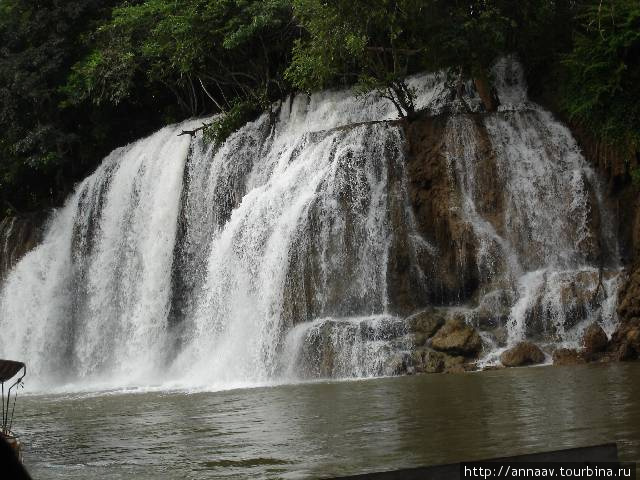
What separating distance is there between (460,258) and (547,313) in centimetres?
214

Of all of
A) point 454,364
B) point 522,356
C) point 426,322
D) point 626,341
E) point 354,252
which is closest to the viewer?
point 626,341

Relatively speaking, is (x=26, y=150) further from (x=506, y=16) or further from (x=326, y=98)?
(x=506, y=16)

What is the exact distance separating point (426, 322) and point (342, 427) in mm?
7486

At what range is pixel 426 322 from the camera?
15.2 m

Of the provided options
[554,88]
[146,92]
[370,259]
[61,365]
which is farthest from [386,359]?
[146,92]

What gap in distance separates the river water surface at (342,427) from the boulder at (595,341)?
Result: 1274 mm

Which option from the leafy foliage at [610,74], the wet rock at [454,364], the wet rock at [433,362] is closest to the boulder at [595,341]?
the wet rock at [454,364]

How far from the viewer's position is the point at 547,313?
14734 millimetres

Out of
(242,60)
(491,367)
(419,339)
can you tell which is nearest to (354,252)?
(419,339)

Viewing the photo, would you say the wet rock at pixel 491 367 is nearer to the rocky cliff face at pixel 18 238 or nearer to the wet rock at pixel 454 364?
the wet rock at pixel 454 364

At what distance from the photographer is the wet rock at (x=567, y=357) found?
13.3 meters

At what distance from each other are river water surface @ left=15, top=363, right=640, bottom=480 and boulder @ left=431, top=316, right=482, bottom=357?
5.55 ft

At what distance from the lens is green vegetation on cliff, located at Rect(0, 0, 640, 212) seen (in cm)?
1655

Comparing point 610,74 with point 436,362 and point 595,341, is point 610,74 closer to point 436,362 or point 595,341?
point 595,341
